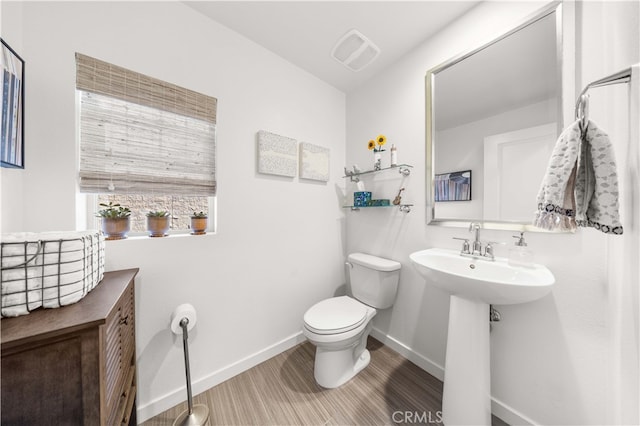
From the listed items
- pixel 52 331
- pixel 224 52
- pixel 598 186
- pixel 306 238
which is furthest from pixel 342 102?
pixel 52 331

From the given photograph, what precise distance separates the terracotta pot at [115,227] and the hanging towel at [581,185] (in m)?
1.76

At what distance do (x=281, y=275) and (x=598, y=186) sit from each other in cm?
163

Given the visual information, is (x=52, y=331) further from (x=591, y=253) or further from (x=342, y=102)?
(x=342, y=102)

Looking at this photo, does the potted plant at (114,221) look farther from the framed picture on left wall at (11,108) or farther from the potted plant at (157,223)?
the framed picture on left wall at (11,108)

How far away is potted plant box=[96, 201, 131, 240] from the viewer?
1.04 meters

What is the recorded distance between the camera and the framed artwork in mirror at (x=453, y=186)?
1.30 metres

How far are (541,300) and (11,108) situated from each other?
239cm

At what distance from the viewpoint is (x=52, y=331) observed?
490mm

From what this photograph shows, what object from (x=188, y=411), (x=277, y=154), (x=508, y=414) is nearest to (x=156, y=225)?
(x=277, y=154)

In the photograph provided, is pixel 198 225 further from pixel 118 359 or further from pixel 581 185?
pixel 581 185

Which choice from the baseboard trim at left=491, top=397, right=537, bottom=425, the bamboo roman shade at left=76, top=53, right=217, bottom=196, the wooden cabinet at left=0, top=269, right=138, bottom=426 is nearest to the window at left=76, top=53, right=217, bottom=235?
the bamboo roman shade at left=76, top=53, right=217, bottom=196

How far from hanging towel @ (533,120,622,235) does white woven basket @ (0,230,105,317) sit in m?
1.49

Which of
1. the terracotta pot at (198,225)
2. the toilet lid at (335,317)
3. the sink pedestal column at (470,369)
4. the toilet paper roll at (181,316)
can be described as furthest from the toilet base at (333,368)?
the terracotta pot at (198,225)

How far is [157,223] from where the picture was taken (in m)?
1.17
